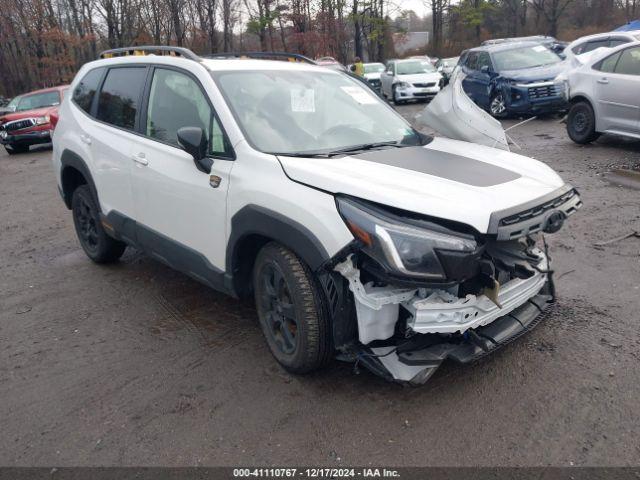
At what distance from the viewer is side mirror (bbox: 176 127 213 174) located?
3.26 m

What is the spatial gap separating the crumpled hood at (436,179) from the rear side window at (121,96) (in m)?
1.81

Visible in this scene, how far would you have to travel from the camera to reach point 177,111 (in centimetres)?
388

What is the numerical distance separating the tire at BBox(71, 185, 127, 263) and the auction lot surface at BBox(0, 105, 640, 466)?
1.84 ft

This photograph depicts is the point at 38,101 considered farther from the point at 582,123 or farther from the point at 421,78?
the point at 582,123

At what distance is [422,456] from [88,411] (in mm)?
1909

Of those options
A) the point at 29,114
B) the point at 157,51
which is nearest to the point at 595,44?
the point at 157,51

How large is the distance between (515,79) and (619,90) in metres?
4.58

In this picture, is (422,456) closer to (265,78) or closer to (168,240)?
(168,240)

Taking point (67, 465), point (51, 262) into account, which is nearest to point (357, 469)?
point (67, 465)

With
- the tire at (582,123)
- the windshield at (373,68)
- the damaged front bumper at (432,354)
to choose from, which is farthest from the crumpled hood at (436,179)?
the windshield at (373,68)

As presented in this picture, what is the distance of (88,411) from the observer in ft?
10.4

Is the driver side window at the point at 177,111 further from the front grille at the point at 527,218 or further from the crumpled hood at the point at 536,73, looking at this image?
the crumpled hood at the point at 536,73

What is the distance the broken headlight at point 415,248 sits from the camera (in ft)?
8.36

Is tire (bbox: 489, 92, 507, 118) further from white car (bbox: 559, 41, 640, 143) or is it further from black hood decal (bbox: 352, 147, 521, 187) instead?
black hood decal (bbox: 352, 147, 521, 187)
